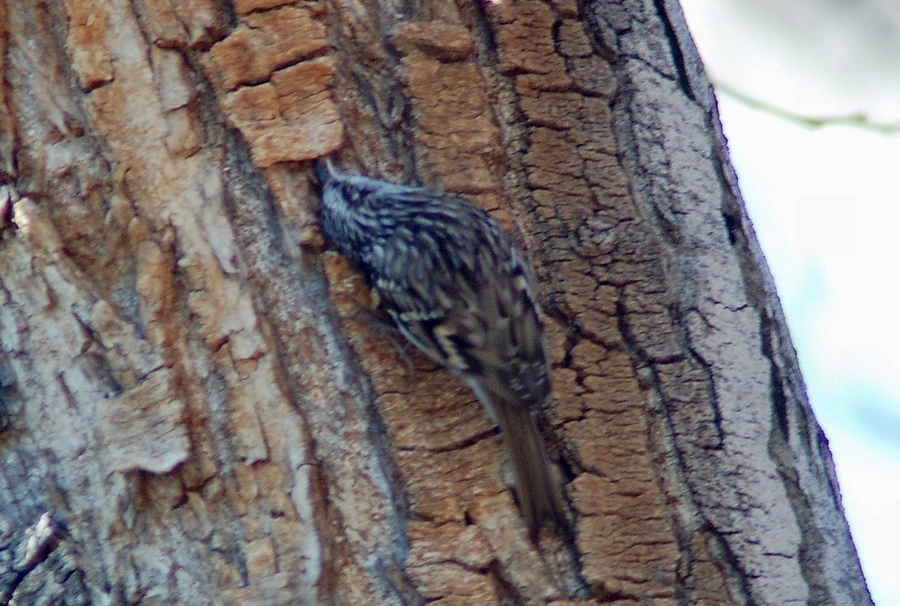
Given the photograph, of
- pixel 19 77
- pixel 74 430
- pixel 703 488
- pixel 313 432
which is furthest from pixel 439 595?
pixel 19 77

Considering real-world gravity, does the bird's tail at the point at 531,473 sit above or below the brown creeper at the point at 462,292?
below

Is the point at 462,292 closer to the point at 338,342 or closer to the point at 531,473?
the point at 338,342

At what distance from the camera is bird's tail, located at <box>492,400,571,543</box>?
1812mm

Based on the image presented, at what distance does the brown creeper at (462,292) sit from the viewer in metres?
1.86

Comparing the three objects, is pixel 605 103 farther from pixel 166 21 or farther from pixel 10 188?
pixel 10 188

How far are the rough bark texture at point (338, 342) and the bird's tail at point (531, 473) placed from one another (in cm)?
3

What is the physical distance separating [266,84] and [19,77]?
0.44 metres

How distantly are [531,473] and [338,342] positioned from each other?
392mm

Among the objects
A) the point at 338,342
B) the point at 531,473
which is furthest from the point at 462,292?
the point at 531,473

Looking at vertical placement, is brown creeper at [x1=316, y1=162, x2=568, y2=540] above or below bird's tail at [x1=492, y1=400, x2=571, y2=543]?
above

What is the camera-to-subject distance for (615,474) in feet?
6.12

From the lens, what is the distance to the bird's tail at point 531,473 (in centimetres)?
181

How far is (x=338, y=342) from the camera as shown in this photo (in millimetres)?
1876

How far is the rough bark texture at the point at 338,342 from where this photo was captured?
6.01 feet
